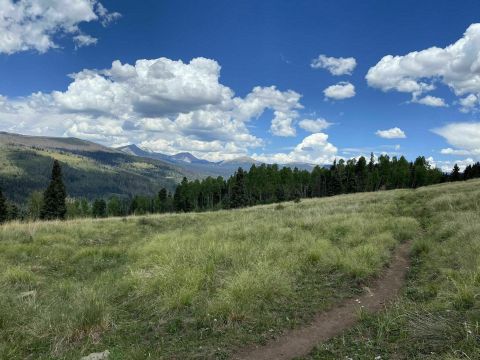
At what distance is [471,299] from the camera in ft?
23.2

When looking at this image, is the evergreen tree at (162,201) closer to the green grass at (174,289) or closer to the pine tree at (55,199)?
the pine tree at (55,199)

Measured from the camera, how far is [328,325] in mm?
7430

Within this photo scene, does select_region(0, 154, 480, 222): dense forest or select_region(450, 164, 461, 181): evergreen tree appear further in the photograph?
select_region(450, 164, 461, 181): evergreen tree

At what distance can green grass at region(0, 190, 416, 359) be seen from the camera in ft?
21.8

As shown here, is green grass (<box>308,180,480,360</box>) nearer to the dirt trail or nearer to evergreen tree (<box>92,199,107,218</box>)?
the dirt trail

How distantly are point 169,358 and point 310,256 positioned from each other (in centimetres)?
652

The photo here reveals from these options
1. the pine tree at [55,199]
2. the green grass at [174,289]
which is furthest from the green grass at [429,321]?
the pine tree at [55,199]

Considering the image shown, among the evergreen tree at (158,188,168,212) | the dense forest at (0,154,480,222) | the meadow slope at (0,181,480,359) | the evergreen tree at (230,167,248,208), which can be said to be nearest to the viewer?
the meadow slope at (0,181,480,359)

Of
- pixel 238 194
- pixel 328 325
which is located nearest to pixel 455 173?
pixel 238 194

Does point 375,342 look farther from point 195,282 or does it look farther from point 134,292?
point 134,292

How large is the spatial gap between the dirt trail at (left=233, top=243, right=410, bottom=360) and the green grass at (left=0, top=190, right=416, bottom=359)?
0.25 meters

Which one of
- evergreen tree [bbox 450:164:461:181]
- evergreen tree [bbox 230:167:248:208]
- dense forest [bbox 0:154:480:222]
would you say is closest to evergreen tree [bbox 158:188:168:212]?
dense forest [bbox 0:154:480:222]

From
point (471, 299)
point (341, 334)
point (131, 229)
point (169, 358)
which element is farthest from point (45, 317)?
point (131, 229)

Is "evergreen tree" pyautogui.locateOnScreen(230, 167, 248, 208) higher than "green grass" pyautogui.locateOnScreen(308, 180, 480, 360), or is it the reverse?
"green grass" pyautogui.locateOnScreen(308, 180, 480, 360)
